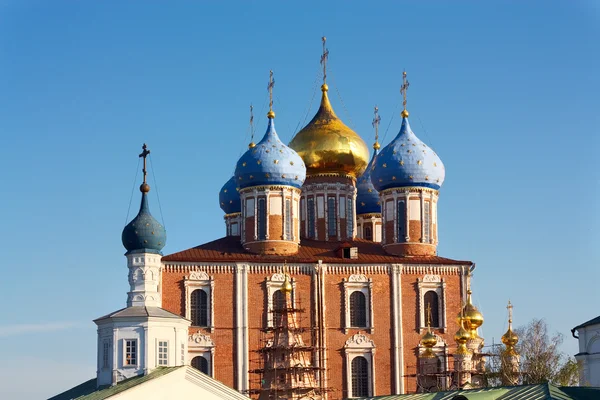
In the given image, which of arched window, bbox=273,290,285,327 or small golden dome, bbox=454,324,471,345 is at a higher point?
arched window, bbox=273,290,285,327

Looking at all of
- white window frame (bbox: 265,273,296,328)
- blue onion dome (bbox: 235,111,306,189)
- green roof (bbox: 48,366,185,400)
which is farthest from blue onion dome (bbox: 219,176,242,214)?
green roof (bbox: 48,366,185,400)

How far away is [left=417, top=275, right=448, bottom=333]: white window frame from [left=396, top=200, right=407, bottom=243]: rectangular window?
1.80 meters

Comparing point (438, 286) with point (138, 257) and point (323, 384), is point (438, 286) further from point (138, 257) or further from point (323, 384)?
point (138, 257)

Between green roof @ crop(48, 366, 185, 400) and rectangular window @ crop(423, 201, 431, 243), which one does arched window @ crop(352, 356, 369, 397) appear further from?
green roof @ crop(48, 366, 185, 400)

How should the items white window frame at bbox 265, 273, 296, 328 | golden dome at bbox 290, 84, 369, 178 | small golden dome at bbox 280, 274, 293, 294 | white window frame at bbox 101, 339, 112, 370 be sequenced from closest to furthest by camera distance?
white window frame at bbox 101, 339, 112, 370 < small golden dome at bbox 280, 274, 293, 294 < white window frame at bbox 265, 273, 296, 328 < golden dome at bbox 290, 84, 369, 178

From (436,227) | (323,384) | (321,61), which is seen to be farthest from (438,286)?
(321,61)

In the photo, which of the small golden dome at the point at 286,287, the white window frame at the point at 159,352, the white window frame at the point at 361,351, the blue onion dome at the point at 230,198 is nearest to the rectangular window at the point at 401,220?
the white window frame at the point at 361,351

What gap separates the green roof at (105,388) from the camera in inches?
1673

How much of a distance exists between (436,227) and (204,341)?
401 inches

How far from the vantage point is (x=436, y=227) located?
55156 mm

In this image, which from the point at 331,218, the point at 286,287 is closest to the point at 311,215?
the point at 331,218

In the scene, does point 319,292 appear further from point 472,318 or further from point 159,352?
point 159,352

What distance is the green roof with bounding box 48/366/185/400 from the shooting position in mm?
42500

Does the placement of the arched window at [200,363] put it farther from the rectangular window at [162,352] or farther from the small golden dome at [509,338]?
the small golden dome at [509,338]
